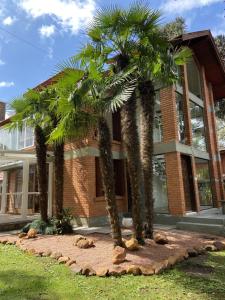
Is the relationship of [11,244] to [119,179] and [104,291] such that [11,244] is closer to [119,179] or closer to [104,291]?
[104,291]

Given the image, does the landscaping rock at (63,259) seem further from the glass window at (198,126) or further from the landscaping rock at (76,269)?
the glass window at (198,126)

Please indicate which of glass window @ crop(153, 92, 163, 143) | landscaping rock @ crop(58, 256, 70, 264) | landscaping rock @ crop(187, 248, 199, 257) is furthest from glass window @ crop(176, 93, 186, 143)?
landscaping rock @ crop(58, 256, 70, 264)

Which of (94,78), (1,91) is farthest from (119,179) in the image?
(1,91)

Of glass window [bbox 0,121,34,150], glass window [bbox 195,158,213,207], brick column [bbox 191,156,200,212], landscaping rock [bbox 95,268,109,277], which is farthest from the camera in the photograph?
glass window [bbox 0,121,34,150]

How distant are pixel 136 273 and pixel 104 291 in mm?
1018

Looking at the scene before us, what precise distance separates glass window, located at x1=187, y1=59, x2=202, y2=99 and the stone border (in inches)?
404

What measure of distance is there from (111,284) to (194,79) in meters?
13.8

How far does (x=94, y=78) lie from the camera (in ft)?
24.2

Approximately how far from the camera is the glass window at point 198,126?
1493 centimetres

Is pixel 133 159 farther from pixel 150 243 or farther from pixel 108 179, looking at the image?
pixel 150 243

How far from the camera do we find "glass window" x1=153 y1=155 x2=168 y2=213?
40.7 ft

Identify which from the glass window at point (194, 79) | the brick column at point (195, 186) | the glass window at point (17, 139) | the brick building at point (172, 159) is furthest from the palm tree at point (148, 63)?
the glass window at point (17, 139)

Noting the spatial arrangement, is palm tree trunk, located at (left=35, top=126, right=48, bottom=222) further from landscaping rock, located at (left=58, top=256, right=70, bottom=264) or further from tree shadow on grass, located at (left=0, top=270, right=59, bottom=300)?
tree shadow on grass, located at (left=0, top=270, right=59, bottom=300)

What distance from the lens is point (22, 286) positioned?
5.37 m
